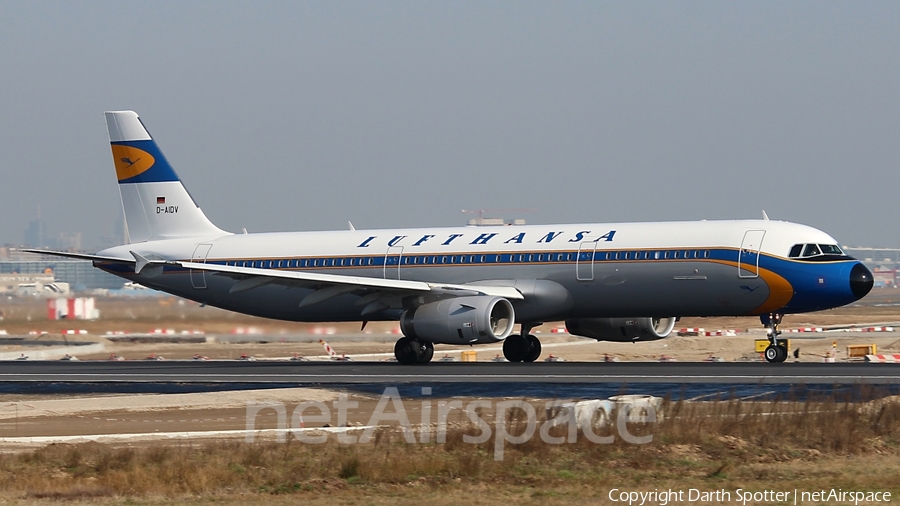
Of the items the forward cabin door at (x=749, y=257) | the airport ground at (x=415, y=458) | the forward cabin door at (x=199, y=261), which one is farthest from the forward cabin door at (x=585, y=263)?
the forward cabin door at (x=199, y=261)

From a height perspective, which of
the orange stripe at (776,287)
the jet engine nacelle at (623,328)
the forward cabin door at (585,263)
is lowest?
the jet engine nacelle at (623,328)

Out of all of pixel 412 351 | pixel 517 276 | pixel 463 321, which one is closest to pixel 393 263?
pixel 412 351

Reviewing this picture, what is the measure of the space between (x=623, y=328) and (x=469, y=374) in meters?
9.05

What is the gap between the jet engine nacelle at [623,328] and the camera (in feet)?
127

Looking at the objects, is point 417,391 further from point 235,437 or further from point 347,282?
point 347,282

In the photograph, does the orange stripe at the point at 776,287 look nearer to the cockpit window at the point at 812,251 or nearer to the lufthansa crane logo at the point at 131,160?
the cockpit window at the point at 812,251

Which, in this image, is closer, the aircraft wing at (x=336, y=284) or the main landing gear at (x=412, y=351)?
the aircraft wing at (x=336, y=284)

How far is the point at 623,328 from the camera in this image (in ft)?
128

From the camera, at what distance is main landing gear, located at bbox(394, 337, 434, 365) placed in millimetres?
36844

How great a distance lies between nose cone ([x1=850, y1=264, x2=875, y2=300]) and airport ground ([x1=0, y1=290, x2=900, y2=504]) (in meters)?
A: 11.0

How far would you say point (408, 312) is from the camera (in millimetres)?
36781

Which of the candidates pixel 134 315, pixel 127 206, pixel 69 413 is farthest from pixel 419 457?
pixel 134 315

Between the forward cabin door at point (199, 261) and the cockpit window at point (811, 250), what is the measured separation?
774 inches

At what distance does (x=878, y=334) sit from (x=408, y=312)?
30956 millimetres
